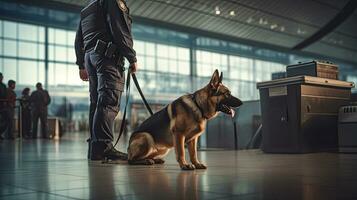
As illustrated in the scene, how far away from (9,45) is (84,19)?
74.1 ft

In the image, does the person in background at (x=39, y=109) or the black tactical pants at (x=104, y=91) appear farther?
the person in background at (x=39, y=109)

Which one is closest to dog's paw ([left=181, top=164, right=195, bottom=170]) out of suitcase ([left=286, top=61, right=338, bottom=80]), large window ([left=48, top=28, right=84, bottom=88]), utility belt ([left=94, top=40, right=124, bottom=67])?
utility belt ([left=94, top=40, right=124, bottom=67])

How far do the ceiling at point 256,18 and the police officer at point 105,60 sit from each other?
1554 cm

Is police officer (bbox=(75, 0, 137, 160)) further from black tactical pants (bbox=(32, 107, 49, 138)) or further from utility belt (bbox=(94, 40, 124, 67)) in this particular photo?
black tactical pants (bbox=(32, 107, 49, 138))

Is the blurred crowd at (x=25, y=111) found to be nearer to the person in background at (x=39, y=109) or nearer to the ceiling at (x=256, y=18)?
the person in background at (x=39, y=109)

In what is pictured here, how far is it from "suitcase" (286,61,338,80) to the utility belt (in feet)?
9.57

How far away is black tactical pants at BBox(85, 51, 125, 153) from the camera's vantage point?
448 cm

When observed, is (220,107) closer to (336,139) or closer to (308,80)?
(308,80)

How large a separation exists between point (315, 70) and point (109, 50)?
123 inches

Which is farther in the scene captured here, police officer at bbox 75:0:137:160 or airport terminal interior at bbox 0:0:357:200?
police officer at bbox 75:0:137:160

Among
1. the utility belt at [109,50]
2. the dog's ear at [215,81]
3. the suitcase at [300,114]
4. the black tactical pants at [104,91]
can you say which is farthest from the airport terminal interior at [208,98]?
the utility belt at [109,50]

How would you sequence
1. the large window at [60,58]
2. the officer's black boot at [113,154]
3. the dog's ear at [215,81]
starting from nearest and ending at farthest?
the dog's ear at [215,81], the officer's black boot at [113,154], the large window at [60,58]

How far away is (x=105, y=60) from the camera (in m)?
4.48

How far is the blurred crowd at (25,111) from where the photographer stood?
492 inches
